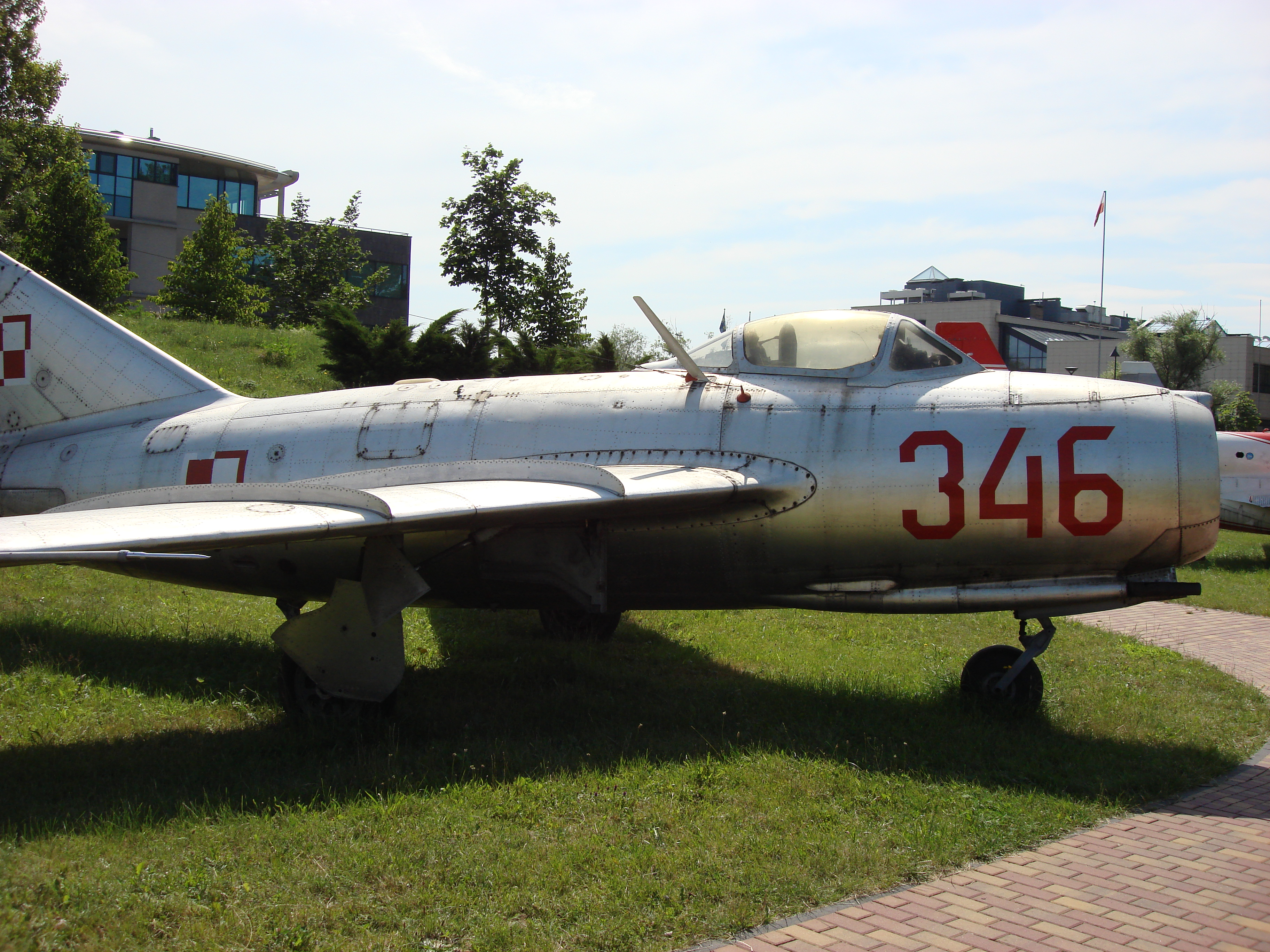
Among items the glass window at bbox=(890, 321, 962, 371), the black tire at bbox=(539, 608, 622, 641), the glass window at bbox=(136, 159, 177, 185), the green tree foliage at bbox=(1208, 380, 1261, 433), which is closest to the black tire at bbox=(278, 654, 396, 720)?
the black tire at bbox=(539, 608, 622, 641)

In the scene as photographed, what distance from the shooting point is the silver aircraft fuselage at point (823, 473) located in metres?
6.68

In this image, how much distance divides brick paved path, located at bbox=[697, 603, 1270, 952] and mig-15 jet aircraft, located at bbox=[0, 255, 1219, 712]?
1.95 m

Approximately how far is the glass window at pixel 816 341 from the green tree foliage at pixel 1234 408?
51.7 m

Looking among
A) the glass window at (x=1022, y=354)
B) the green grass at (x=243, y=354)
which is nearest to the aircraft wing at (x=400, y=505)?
the green grass at (x=243, y=354)

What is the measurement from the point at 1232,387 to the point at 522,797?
62.3m

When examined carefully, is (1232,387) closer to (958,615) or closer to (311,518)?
(958,615)

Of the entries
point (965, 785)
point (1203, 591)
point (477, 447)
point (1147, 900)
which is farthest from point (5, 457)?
point (1203, 591)

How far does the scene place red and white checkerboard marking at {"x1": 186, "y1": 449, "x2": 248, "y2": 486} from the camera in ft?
28.3

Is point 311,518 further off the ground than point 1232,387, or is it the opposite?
point 1232,387

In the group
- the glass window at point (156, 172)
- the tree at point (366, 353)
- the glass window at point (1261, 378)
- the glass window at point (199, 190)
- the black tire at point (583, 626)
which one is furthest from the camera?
the glass window at point (1261, 378)

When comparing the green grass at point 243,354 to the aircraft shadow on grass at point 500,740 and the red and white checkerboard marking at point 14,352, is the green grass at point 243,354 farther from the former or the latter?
the aircraft shadow on grass at point 500,740

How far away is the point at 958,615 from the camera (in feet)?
42.1

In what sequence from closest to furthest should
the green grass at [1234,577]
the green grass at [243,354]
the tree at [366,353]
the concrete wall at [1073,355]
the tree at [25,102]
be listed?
the green grass at [1234,577]
the tree at [366,353]
the green grass at [243,354]
the tree at [25,102]
the concrete wall at [1073,355]

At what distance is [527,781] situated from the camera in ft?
18.4
